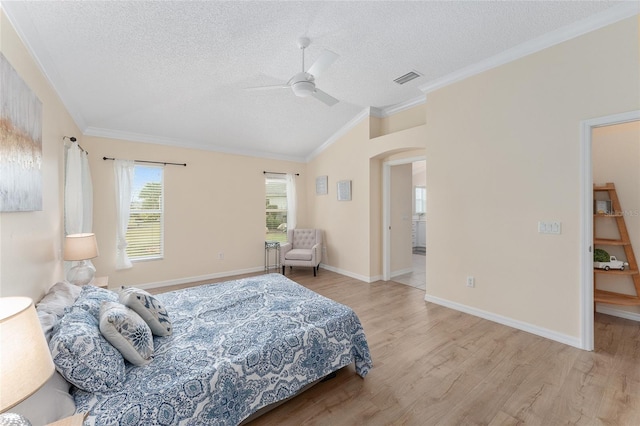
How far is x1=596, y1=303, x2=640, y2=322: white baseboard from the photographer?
3.06m

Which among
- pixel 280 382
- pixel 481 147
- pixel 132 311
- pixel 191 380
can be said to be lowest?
pixel 280 382

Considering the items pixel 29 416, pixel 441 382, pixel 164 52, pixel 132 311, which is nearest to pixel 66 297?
pixel 132 311

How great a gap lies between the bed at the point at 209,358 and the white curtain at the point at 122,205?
2313 millimetres

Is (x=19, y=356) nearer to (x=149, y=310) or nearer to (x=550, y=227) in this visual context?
(x=149, y=310)

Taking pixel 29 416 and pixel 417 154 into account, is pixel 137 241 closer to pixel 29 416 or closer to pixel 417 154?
pixel 29 416

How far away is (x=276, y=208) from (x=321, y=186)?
1128mm

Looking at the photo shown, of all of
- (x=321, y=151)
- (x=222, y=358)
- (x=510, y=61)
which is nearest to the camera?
(x=222, y=358)

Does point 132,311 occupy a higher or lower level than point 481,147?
lower

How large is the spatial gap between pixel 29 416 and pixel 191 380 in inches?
23.8

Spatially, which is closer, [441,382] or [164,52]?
[441,382]

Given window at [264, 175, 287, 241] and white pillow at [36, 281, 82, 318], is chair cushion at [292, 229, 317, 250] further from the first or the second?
white pillow at [36, 281, 82, 318]

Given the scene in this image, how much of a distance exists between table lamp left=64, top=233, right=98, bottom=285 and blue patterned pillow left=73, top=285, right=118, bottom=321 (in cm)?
70

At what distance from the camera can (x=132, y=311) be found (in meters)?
1.78

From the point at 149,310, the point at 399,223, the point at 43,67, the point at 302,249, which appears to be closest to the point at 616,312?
the point at 399,223
